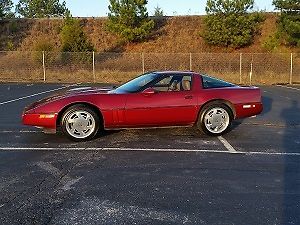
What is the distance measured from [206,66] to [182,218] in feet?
89.7

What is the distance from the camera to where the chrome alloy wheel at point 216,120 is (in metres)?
7.70

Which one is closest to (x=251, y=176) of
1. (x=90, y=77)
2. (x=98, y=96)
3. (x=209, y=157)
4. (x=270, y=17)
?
(x=209, y=157)

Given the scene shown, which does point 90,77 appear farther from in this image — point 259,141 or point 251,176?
point 251,176

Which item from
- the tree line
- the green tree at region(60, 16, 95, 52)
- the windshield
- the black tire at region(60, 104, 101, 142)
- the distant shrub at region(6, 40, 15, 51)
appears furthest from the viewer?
the distant shrub at region(6, 40, 15, 51)

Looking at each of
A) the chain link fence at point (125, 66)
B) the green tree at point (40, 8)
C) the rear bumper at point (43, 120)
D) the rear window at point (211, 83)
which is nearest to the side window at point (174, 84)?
the rear window at point (211, 83)

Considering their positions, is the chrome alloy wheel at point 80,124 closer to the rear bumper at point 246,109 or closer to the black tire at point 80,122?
the black tire at point 80,122

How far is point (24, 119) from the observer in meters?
7.16

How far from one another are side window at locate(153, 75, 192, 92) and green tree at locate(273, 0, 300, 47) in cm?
2373

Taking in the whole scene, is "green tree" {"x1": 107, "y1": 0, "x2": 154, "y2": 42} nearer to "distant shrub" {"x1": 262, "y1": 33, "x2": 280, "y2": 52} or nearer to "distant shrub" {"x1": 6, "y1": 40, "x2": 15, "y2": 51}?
"distant shrub" {"x1": 6, "y1": 40, "x2": 15, "y2": 51}

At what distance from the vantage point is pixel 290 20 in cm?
2980

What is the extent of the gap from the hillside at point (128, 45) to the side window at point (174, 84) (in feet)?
93.2

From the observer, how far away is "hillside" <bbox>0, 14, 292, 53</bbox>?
1438 inches

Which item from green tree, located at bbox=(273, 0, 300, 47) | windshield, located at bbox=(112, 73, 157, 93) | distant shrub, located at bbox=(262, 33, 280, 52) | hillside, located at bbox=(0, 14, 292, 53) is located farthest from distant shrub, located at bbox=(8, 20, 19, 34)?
windshield, located at bbox=(112, 73, 157, 93)

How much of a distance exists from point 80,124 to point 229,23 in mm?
28387
